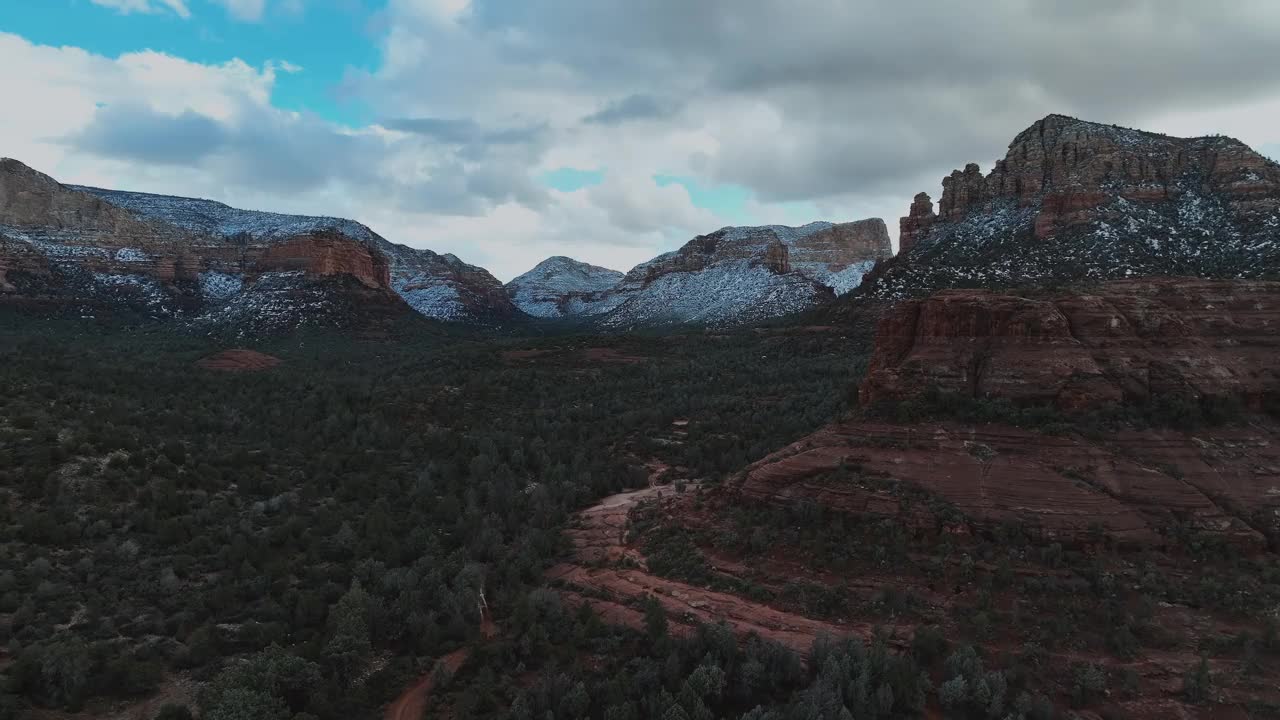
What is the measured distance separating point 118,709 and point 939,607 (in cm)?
1802

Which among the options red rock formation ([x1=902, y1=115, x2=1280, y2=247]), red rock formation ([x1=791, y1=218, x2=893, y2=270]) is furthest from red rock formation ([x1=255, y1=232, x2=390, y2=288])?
red rock formation ([x1=902, y1=115, x2=1280, y2=247])

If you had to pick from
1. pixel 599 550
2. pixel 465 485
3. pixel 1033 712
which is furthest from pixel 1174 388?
Answer: pixel 465 485

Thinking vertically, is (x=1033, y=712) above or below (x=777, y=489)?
below

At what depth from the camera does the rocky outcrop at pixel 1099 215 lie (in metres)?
51.7

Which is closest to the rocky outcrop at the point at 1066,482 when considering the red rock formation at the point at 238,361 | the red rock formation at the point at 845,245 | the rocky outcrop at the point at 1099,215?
the rocky outcrop at the point at 1099,215

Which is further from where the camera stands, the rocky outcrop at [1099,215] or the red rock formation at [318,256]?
the red rock formation at [318,256]

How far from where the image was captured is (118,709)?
13484 millimetres

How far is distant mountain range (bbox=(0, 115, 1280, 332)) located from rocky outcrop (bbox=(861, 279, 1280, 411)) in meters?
29.5

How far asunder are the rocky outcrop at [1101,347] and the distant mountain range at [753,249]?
29.5 m

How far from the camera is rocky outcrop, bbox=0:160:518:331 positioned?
9225cm

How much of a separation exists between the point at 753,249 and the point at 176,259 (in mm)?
103478

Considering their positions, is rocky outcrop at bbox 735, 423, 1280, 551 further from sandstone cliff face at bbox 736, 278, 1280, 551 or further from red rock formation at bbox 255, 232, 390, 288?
red rock formation at bbox 255, 232, 390, 288

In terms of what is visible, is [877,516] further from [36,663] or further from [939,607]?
[36,663]

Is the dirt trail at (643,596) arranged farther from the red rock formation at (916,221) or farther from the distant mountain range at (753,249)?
the red rock formation at (916,221)
